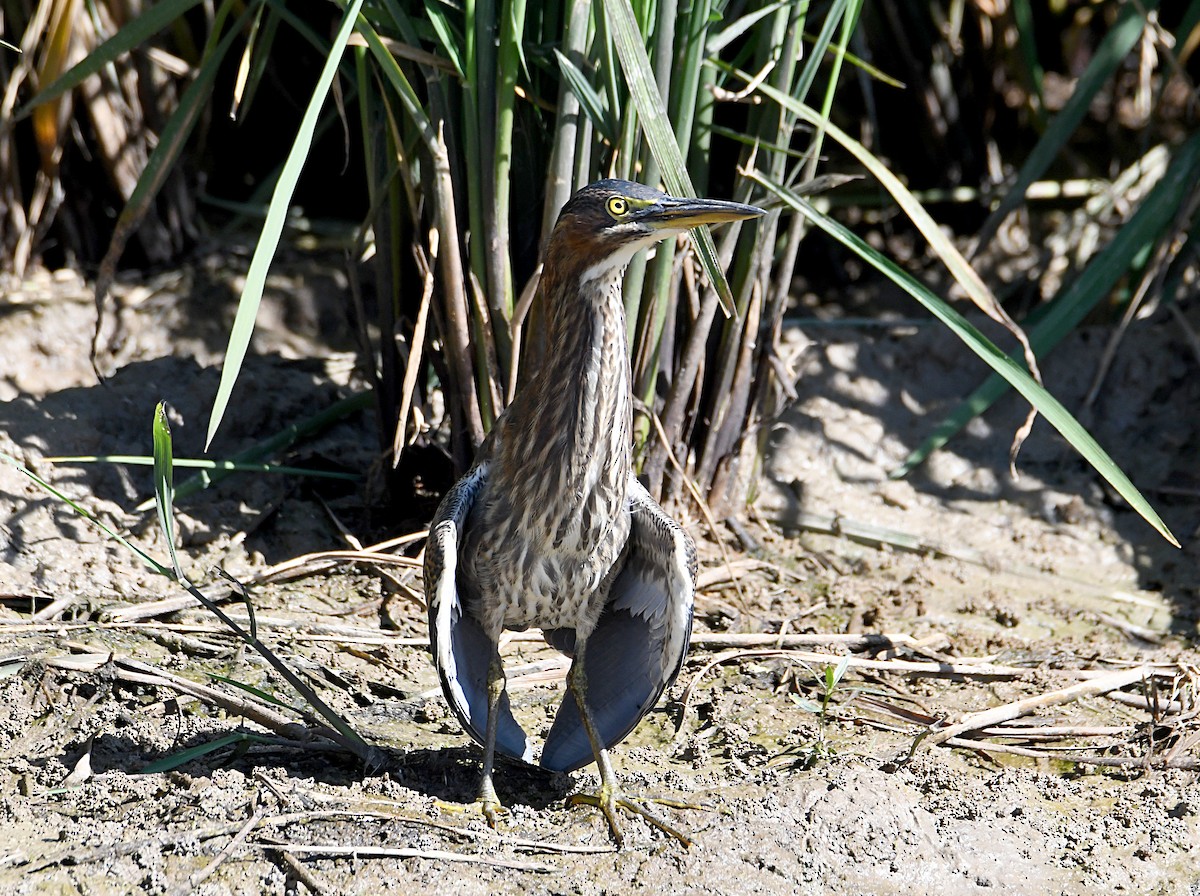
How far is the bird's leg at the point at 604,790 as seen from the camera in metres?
3.59

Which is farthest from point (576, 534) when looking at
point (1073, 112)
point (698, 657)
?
point (1073, 112)

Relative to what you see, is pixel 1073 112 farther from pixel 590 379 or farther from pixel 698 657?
pixel 590 379

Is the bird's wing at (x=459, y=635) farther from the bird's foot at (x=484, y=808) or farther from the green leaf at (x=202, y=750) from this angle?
the green leaf at (x=202, y=750)

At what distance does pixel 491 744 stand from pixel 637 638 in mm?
515

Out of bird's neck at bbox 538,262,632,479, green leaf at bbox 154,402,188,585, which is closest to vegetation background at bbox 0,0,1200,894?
green leaf at bbox 154,402,188,585

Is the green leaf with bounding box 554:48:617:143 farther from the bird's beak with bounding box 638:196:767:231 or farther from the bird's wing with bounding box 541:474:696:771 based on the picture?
the bird's wing with bounding box 541:474:696:771

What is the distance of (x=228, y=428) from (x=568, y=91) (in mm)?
1944

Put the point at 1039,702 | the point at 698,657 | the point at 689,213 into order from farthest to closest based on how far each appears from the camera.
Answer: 1. the point at 698,657
2. the point at 1039,702
3. the point at 689,213

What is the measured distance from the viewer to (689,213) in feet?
11.8

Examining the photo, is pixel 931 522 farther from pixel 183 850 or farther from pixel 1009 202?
pixel 183 850

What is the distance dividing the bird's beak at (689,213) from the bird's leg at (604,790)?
3.92 feet

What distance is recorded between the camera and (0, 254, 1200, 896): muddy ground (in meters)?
3.47

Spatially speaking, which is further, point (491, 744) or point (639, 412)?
point (639, 412)

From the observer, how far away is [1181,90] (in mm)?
7207
